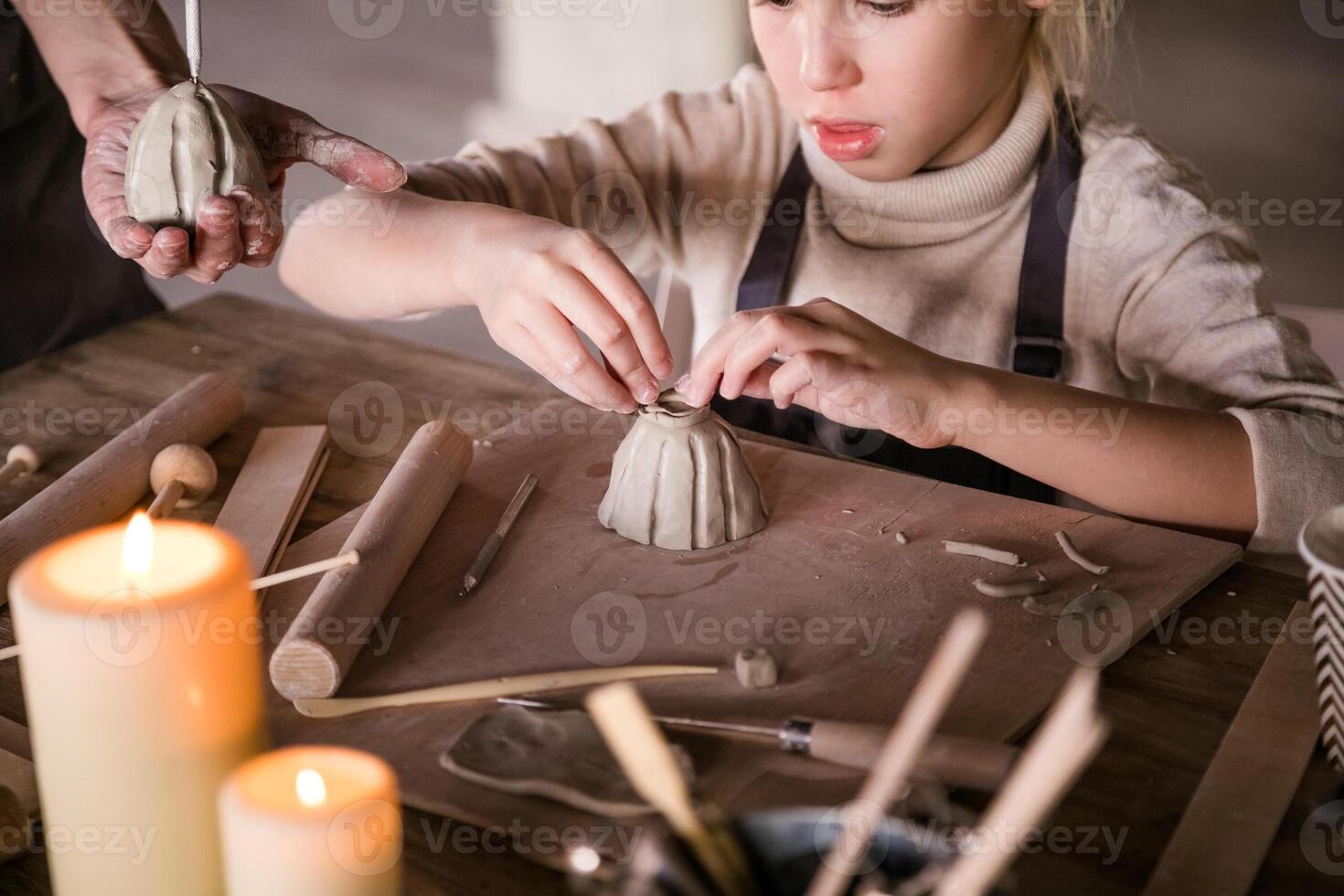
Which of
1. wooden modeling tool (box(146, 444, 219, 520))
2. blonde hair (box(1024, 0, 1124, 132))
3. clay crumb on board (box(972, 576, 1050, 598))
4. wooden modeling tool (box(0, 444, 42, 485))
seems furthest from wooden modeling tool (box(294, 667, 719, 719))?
blonde hair (box(1024, 0, 1124, 132))

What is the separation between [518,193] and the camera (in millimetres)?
1441

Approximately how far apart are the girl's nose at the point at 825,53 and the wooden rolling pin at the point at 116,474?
681mm

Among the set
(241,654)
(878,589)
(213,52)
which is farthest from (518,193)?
(213,52)

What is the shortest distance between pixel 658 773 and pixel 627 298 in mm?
590

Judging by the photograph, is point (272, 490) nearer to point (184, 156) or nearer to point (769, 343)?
point (184, 156)

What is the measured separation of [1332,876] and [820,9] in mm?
883

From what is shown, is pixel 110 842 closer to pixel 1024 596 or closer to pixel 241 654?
pixel 241 654

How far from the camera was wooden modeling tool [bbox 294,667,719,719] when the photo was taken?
2.51 feet

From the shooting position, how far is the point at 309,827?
0.47 metres

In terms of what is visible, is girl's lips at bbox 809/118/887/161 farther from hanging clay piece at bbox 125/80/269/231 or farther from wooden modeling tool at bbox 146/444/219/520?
wooden modeling tool at bbox 146/444/219/520

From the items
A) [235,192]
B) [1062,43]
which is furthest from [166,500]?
[1062,43]

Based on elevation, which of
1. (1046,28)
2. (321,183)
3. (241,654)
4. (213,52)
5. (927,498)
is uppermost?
(1046,28)

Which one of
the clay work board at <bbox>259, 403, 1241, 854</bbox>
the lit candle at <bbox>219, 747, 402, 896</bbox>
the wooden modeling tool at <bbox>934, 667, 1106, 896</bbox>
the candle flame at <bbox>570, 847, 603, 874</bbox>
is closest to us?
the wooden modeling tool at <bbox>934, 667, 1106, 896</bbox>

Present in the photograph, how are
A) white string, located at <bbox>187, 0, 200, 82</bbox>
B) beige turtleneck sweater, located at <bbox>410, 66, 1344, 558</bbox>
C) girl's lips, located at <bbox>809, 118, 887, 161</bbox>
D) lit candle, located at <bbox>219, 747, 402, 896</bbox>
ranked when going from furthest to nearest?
girl's lips, located at <bbox>809, 118, 887, 161</bbox> < beige turtleneck sweater, located at <bbox>410, 66, 1344, 558</bbox> < white string, located at <bbox>187, 0, 200, 82</bbox> < lit candle, located at <bbox>219, 747, 402, 896</bbox>
